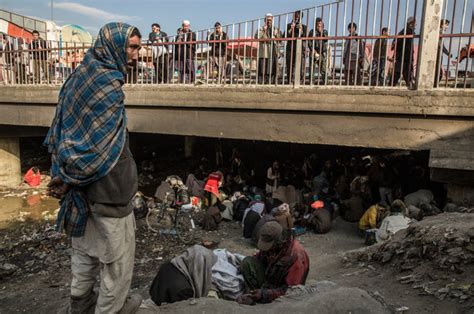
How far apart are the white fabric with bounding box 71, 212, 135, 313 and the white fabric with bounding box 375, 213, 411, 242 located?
4575mm

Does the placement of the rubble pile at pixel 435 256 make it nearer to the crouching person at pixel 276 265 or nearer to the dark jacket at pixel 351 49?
the crouching person at pixel 276 265

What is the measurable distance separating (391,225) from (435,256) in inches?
82.9

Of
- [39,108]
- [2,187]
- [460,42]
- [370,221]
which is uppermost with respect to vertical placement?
[460,42]

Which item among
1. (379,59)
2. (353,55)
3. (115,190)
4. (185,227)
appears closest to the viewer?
(115,190)

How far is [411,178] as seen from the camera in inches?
329

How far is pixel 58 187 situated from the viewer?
2.32 meters

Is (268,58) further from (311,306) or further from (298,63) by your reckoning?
(311,306)

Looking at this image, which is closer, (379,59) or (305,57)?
(379,59)

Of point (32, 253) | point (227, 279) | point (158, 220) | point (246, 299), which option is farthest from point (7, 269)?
point (246, 299)

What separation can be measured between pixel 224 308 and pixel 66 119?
6.02 ft

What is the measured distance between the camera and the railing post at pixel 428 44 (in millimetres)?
5977

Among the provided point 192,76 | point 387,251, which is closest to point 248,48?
point 192,76

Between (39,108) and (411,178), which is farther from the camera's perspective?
(39,108)

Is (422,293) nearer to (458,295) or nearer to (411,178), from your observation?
(458,295)
